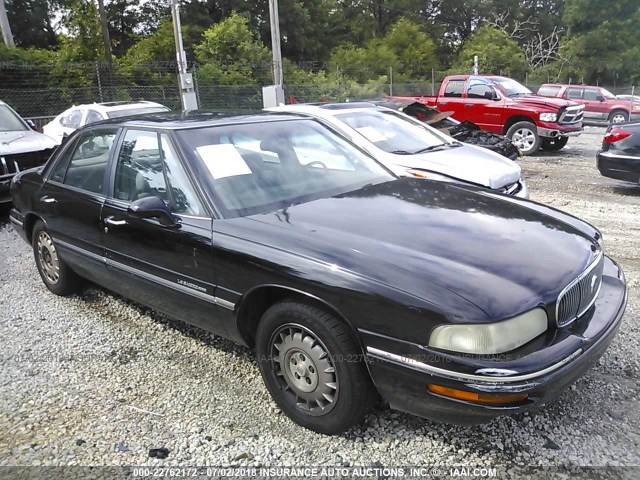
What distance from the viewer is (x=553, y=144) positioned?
13.0m

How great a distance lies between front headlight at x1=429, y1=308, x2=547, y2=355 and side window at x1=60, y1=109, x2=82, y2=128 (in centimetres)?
1004

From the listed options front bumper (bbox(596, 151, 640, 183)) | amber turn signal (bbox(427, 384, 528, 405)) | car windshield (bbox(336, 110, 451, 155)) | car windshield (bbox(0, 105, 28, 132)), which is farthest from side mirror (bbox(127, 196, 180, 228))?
front bumper (bbox(596, 151, 640, 183))

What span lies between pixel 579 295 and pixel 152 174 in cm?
258

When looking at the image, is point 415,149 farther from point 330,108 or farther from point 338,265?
point 338,265

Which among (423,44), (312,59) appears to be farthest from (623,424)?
(423,44)

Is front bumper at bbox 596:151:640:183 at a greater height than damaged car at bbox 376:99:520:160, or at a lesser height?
lesser

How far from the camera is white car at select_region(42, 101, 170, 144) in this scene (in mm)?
9969

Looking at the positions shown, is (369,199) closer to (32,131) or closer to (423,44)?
(32,131)

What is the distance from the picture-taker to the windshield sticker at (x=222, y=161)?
3129 millimetres

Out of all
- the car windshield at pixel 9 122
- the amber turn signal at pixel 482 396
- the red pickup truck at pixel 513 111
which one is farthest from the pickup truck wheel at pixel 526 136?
the amber turn signal at pixel 482 396

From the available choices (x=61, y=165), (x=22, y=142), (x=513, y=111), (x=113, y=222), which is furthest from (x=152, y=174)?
(x=513, y=111)

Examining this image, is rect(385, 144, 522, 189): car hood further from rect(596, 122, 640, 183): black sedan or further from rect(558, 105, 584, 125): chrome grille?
rect(558, 105, 584, 125): chrome grille

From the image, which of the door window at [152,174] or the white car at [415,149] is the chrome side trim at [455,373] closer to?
the door window at [152,174]

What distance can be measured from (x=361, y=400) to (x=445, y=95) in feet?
39.2
